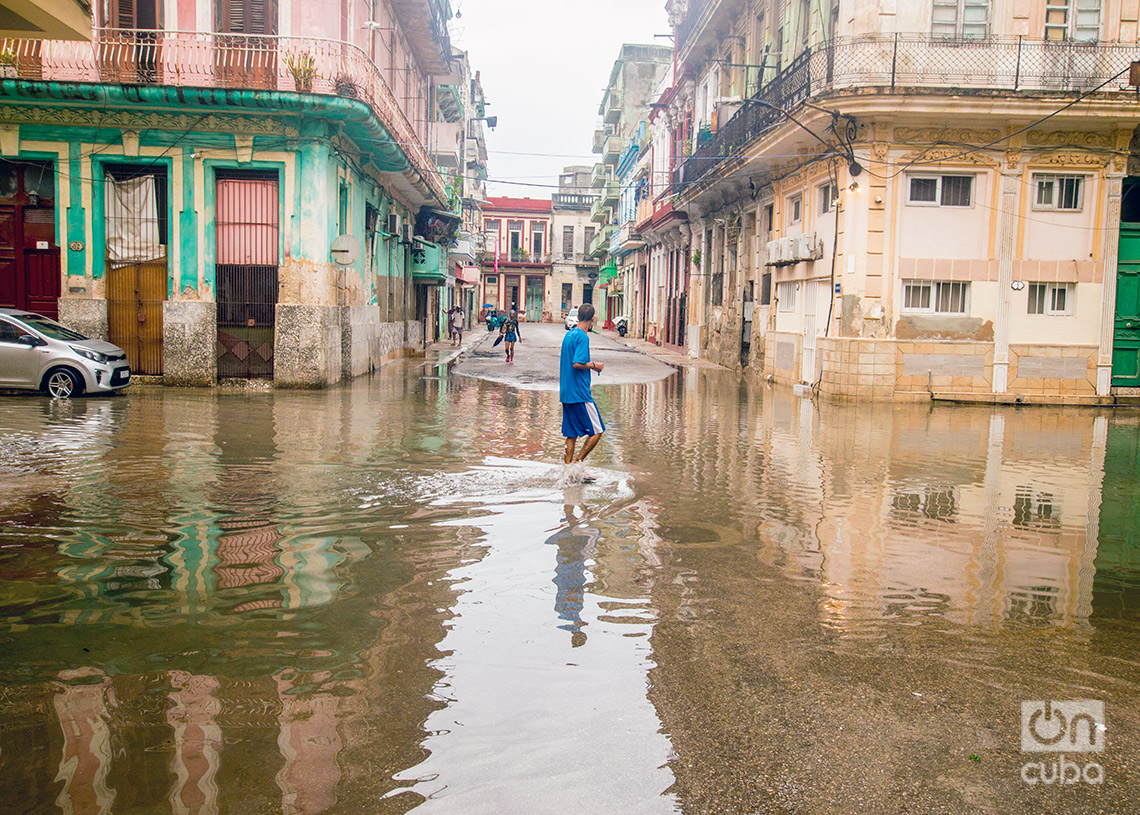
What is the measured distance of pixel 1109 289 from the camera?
1769cm

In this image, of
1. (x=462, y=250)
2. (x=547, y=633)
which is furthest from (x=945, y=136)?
(x=462, y=250)

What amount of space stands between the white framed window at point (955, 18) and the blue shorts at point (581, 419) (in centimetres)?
1224

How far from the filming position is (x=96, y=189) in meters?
17.3

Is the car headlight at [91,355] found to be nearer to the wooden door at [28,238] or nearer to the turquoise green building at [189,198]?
the turquoise green building at [189,198]

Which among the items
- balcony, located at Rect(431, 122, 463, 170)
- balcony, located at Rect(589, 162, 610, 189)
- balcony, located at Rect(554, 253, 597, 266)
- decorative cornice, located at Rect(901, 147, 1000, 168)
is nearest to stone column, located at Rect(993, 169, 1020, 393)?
decorative cornice, located at Rect(901, 147, 1000, 168)

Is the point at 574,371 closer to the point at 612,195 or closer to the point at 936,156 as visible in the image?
the point at 936,156

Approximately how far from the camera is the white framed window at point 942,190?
1750 centimetres

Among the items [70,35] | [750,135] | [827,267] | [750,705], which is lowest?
[750,705]

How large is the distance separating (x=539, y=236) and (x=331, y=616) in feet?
247

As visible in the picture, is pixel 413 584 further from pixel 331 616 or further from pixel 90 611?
pixel 90 611

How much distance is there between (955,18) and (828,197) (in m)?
3.96

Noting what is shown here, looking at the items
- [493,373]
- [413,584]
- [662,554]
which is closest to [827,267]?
[493,373]

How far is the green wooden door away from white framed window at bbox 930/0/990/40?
488cm

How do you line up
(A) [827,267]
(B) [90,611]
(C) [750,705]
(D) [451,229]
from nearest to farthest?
(C) [750,705], (B) [90,611], (A) [827,267], (D) [451,229]
